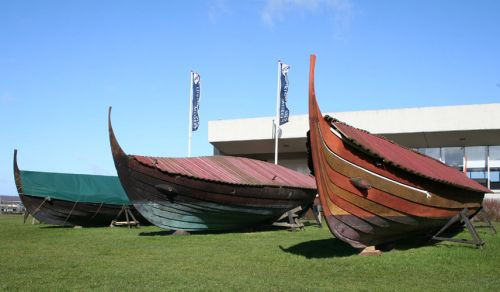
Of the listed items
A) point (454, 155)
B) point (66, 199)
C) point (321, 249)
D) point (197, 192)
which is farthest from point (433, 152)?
point (321, 249)

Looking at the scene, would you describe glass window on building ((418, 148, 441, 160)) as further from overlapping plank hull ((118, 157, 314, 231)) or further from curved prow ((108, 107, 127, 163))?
curved prow ((108, 107, 127, 163))

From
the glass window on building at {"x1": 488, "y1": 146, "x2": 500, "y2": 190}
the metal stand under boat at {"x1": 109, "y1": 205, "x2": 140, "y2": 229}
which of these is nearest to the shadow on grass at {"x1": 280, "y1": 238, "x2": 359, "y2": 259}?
the metal stand under boat at {"x1": 109, "y1": 205, "x2": 140, "y2": 229}

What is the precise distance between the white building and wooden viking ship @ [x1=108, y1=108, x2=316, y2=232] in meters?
12.7

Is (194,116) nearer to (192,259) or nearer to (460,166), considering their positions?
(460,166)

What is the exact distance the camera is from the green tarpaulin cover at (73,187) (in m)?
18.8

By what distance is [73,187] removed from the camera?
19.9m

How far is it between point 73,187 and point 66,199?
4.22 feet

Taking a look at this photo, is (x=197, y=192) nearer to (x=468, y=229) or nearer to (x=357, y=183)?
(x=357, y=183)

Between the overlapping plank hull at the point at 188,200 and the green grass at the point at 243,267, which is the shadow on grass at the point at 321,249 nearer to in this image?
the green grass at the point at 243,267

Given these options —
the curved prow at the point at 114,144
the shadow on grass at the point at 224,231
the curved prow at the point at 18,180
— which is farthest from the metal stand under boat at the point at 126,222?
the curved prow at the point at 114,144

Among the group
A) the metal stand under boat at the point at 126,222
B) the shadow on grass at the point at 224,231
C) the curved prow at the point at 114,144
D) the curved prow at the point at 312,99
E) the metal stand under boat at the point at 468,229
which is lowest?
the metal stand under boat at the point at 126,222

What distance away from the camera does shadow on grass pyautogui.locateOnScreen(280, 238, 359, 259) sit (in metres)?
9.38

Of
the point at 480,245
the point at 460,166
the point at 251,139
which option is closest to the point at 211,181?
the point at 480,245

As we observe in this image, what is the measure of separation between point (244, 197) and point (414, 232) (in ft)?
18.1
